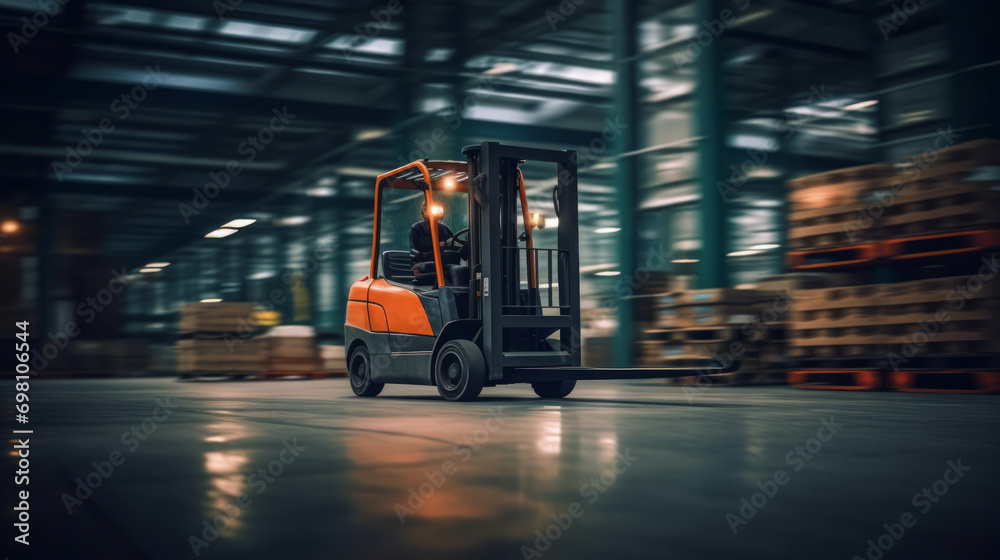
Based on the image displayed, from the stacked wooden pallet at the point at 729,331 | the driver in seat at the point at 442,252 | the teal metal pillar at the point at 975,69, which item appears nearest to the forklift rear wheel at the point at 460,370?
the driver in seat at the point at 442,252

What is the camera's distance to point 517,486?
11.1 ft

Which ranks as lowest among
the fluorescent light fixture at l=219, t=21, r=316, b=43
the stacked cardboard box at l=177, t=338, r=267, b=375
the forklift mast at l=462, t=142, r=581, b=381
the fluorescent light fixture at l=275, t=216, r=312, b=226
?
the stacked cardboard box at l=177, t=338, r=267, b=375

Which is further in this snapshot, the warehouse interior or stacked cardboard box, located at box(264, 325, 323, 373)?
stacked cardboard box, located at box(264, 325, 323, 373)

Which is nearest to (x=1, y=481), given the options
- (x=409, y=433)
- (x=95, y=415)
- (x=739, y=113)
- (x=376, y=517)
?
(x=376, y=517)

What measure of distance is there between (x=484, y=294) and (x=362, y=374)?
8.38ft

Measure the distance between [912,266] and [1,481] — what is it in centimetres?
883

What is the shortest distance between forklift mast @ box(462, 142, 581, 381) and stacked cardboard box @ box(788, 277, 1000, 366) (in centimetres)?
330

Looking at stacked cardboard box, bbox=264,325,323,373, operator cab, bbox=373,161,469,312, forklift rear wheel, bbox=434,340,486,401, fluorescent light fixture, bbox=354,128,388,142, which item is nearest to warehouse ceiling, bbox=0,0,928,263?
fluorescent light fixture, bbox=354,128,388,142

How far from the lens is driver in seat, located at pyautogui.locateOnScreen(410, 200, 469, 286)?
8.50m

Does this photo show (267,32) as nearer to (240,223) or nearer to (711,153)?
(240,223)

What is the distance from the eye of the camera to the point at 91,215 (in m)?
19.9

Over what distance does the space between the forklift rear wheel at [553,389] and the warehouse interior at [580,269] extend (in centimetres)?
29

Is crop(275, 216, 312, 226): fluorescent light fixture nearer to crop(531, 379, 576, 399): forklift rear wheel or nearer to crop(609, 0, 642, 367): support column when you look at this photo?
crop(609, 0, 642, 367): support column

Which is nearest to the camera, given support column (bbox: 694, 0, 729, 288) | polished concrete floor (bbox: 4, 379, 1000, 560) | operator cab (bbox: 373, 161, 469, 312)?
polished concrete floor (bbox: 4, 379, 1000, 560)
